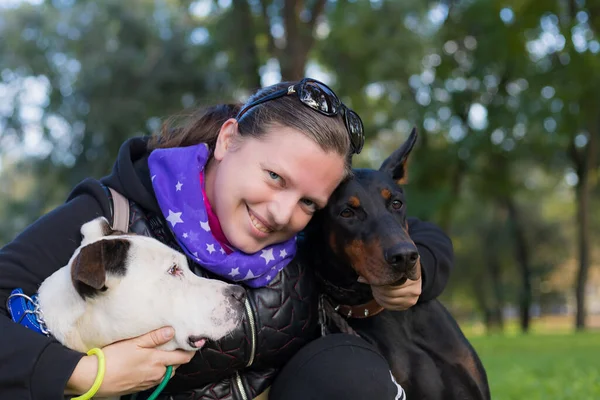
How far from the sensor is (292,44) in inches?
485

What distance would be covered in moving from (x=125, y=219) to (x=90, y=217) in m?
0.14

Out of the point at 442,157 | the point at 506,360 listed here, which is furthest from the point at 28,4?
the point at 506,360

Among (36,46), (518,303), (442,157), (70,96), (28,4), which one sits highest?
(28,4)

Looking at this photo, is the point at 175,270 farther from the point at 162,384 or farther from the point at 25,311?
the point at 25,311

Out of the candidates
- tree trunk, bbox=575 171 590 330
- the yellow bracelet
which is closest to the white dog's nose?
the yellow bracelet

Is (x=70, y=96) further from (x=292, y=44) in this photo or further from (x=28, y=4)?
(x=292, y=44)

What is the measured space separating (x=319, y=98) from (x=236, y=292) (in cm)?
91

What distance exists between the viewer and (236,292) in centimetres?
241

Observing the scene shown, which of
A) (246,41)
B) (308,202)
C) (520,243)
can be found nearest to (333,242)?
(308,202)

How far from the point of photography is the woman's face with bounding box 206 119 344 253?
253 centimetres

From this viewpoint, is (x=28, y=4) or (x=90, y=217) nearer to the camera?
(x=90, y=217)

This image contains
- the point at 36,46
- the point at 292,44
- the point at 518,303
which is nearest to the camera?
the point at 292,44

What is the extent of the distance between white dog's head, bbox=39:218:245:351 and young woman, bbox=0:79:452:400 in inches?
2.3

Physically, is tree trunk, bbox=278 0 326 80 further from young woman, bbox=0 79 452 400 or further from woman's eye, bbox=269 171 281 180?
woman's eye, bbox=269 171 281 180
